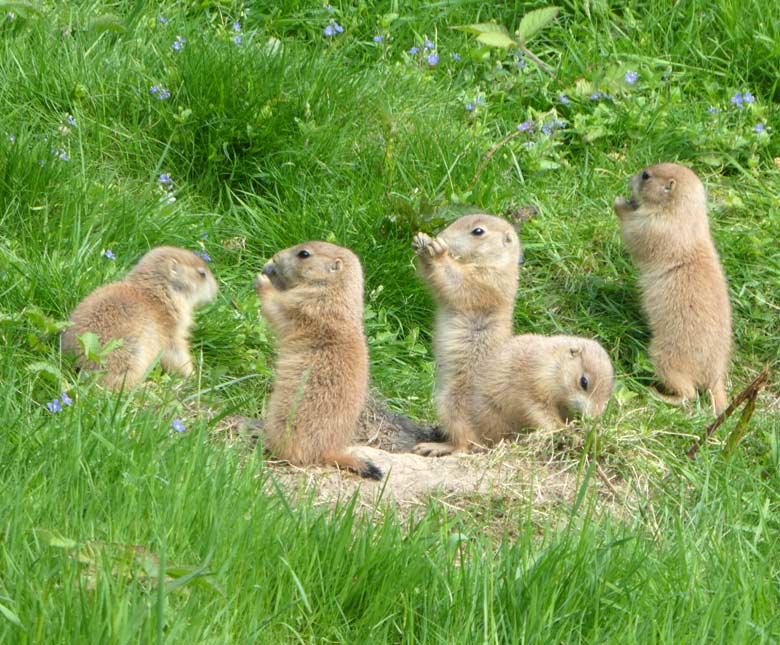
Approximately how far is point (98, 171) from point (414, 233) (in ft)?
5.39

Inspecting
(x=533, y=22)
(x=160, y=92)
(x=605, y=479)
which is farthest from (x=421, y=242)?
(x=533, y=22)

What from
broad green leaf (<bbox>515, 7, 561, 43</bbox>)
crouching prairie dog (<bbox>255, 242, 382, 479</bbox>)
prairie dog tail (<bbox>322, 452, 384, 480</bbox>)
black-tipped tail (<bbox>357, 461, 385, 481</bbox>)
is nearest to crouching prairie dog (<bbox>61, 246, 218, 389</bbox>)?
crouching prairie dog (<bbox>255, 242, 382, 479</bbox>)

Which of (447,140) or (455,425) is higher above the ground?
A: (447,140)

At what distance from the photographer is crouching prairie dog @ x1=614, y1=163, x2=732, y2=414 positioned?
6.54 metres

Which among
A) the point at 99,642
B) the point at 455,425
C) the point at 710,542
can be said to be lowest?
the point at 455,425

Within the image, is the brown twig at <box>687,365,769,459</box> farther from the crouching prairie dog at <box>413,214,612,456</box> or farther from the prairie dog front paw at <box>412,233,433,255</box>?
the prairie dog front paw at <box>412,233,433,255</box>

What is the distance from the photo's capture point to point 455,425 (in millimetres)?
5809

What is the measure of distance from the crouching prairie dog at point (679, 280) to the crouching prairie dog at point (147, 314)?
87.0 inches

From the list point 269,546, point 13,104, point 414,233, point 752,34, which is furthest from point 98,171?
point 752,34

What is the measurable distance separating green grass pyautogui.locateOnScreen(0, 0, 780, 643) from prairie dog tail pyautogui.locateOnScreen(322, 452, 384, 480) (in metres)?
0.38

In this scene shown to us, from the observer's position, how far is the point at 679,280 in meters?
6.68

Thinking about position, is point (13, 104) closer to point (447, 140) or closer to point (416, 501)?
point (447, 140)

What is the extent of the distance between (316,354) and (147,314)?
797mm

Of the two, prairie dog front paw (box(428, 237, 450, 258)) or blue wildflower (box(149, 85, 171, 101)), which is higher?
blue wildflower (box(149, 85, 171, 101))
